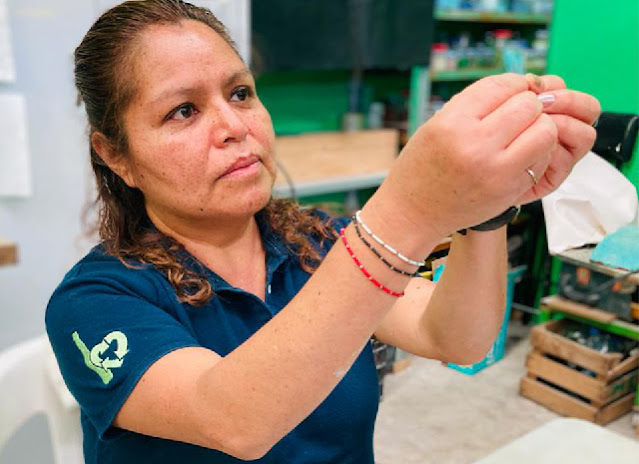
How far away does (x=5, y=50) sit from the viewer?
1906 millimetres

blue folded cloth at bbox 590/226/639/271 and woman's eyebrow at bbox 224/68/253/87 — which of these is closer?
blue folded cloth at bbox 590/226/639/271

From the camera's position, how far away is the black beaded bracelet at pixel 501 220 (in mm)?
544

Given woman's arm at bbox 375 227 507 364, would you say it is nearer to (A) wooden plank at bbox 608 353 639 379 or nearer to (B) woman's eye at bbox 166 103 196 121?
(A) wooden plank at bbox 608 353 639 379

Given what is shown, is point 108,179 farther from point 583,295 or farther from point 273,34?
point 273,34

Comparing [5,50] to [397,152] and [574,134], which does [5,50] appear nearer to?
[397,152]

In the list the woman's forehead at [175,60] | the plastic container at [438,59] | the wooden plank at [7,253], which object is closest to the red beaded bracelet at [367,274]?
the woman's forehead at [175,60]

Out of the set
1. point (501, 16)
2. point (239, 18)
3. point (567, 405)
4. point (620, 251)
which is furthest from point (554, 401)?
point (239, 18)

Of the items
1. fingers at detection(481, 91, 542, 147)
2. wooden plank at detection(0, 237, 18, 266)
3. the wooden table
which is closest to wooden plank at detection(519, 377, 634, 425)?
fingers at detection(481, 91, 542, 147)

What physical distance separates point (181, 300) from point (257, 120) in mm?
248

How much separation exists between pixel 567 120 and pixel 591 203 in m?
0.15

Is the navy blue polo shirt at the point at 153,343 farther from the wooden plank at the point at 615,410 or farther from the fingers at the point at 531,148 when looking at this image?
the fingers at the point at 531,148

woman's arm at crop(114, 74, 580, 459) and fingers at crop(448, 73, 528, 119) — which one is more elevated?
fingers at crop(448, 73, 528, 119)

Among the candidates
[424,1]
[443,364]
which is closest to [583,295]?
[443,364]

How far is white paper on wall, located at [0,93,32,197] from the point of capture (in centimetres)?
196
